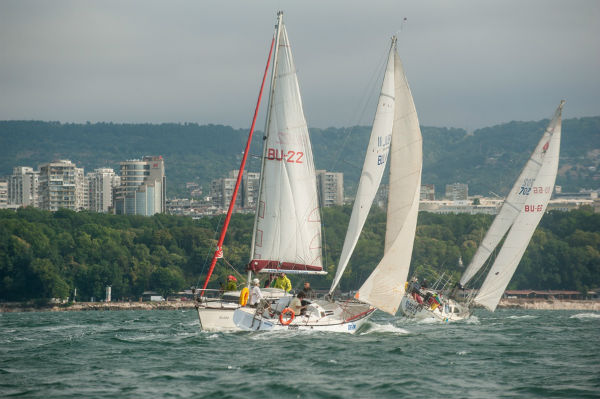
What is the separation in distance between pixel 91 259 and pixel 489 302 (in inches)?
3122

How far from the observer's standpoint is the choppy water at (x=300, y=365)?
26281mm

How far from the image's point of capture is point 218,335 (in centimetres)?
3741

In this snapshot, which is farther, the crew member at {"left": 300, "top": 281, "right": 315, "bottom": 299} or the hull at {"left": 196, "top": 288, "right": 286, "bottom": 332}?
the crew member at {"left": 300, "top": 281, "right": 315, "bottom": 299}

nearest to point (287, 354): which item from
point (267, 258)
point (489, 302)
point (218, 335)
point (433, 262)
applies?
point (218, 335)

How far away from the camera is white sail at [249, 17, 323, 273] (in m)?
39.9

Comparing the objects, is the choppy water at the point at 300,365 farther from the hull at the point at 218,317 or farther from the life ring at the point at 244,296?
the life ring at the point at 244,296

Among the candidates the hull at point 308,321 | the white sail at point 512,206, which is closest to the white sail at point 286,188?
the hull at point 308,321

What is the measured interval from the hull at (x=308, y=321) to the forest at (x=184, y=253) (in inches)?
2801

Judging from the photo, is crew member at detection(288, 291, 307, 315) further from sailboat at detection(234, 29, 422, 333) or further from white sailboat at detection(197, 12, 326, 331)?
white sailboat at detection(197, 12, 326, 331)

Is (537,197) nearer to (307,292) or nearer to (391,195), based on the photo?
(391,195)

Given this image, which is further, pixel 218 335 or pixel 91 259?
pixel 91 259

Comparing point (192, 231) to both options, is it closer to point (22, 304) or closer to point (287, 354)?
point (22, 304)

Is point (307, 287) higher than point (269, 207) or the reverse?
the reverse

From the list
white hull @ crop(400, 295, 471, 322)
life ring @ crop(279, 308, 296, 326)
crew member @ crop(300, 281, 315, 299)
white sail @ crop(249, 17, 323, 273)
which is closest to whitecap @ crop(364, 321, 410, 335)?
crew member @ crop(300, 281, 315, 299)
